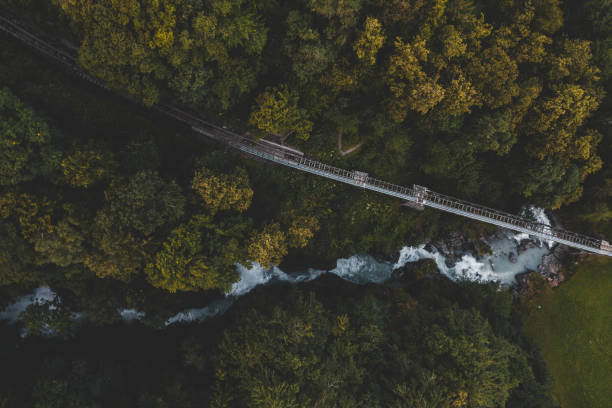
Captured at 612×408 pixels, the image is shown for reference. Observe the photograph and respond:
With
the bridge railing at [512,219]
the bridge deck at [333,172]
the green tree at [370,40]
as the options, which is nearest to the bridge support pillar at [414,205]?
the bridge deck at [333,172]

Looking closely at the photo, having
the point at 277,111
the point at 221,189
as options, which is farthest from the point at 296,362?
the point at 277,111

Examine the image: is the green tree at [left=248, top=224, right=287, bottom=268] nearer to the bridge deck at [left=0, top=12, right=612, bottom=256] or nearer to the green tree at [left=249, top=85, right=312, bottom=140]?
the bridge deck at [left=0, top=12, right=612, bottom=256]

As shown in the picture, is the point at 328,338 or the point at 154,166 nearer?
the point at 154,166

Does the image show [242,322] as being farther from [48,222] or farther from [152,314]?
[48,222]

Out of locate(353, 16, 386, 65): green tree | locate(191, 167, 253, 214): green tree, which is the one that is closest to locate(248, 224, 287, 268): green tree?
locate(191, 167, 253, 214): green tree

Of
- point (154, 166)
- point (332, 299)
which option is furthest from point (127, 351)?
point (332, 299)

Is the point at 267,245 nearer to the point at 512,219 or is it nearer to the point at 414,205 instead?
the point at 414,205
